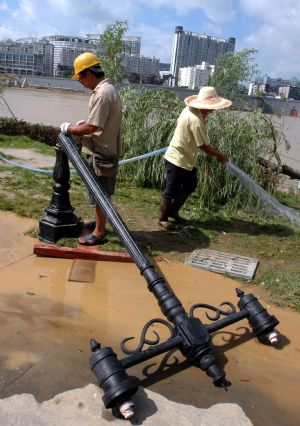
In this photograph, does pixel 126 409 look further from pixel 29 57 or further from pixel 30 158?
pixel 29 57

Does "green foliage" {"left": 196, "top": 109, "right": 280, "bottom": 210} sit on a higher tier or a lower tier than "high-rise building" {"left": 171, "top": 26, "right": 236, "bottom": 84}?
lower

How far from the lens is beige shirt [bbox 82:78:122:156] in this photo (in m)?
4.36

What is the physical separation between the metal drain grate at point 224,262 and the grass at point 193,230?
3.9 inches

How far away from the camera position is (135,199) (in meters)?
6.81

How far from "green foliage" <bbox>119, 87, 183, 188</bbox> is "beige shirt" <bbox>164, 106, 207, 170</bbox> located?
192cm

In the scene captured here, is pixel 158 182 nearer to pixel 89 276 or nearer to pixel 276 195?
pixel 276 195

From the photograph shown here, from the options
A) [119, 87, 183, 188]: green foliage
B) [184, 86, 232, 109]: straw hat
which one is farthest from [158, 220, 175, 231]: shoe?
[119, 87, 183, 188]: green foliage

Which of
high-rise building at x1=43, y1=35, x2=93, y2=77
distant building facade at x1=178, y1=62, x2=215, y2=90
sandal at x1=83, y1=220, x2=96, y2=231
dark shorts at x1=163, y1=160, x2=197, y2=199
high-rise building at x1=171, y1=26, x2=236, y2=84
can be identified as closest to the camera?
sandal at x1=83, y1=220, x2=96, y2=231

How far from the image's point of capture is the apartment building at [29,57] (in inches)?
5659

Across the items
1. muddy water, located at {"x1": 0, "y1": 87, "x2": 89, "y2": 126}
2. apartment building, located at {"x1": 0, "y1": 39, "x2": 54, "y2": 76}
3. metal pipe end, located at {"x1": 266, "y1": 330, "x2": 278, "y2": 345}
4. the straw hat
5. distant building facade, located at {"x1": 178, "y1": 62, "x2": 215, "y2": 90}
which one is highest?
apartment building, located at {"x1": 0, "y1": 39, "x2": 54, "y2": 76}

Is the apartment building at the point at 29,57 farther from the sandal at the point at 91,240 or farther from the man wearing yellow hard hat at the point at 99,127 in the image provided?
the sandal at the point at 91,240

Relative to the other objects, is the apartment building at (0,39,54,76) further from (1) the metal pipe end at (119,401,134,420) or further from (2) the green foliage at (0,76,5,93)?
(1) the metal pipe end at (119,401,134,420)

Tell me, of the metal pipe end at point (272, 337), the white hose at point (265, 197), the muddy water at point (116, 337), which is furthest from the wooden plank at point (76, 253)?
the white hose at point (265, 197)

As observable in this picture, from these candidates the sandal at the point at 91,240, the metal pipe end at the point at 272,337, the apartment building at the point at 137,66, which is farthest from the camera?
the apartment building at the point at 137,66
